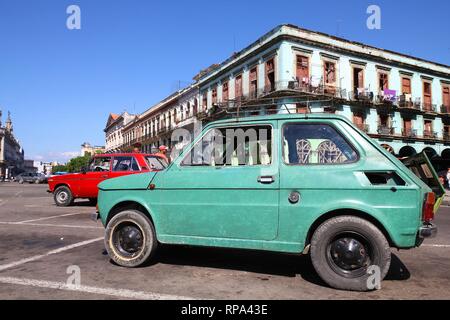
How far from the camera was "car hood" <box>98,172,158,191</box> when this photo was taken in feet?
14.1

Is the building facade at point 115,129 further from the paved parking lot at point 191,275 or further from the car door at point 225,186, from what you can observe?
the car door at point 225,186

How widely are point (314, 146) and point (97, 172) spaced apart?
31.5 ft

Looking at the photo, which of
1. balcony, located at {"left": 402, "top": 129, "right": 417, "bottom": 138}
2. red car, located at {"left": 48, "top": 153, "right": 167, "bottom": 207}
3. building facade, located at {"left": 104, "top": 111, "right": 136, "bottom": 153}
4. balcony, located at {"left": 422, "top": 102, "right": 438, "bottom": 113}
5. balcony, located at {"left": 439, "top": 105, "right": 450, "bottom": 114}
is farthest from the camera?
building facade, located at {"left": 104, "top": 111, "right": 136, "bottom": 153}

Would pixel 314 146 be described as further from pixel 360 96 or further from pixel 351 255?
pixel 360 96

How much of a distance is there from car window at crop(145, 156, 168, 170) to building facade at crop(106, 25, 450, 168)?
14.7m

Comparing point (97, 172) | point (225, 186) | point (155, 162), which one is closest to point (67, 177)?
point (97, 172)

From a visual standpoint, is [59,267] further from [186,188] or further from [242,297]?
[242,297]

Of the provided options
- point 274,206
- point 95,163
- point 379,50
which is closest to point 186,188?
point 274,206

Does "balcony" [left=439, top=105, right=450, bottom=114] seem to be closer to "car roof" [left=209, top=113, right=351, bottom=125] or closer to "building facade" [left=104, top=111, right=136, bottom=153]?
"car roof" [left=209, top=113, right=351, bottom=125]

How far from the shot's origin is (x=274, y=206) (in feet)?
12.2

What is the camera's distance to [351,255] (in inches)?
136

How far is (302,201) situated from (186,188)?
1.34 metres

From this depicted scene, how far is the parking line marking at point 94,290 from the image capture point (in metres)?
3.25

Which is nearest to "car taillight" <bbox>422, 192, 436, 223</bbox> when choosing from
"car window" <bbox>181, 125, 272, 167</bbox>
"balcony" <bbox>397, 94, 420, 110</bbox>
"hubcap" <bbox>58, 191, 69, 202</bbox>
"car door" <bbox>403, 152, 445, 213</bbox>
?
"car door" <bbox>403, 152, 445, 213</bbox>
